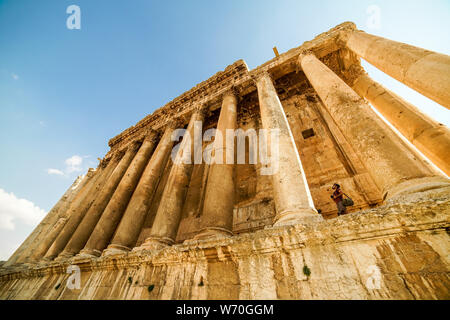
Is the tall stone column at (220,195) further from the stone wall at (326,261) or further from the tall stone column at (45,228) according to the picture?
the tall stone column at (45,228)

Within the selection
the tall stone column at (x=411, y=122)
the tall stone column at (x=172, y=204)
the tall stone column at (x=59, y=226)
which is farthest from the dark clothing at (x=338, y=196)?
the tall stone column at (x=59, y=226)

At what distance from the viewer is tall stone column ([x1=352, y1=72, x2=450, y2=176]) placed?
218 inches

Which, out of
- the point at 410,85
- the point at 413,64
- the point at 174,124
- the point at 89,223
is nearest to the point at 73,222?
the point at 89,223

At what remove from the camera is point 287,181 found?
4.48 meters

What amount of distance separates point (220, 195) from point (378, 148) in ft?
A: 14.1

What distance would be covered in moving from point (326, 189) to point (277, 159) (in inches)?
123

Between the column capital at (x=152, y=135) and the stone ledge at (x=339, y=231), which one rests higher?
the column capital at (x=152, y=135)

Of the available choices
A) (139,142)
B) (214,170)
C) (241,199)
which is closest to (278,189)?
(214,170)

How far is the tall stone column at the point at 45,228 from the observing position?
1134 centimetres

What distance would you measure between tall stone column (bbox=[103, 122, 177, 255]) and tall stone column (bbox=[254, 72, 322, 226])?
19.5ft

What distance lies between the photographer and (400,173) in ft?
11.8

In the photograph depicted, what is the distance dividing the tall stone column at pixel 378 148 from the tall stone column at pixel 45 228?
1629 centimetres
